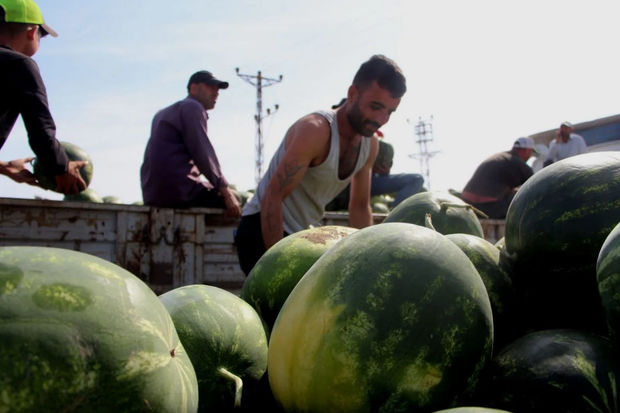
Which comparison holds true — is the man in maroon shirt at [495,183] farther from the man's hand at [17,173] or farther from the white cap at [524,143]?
the man's hand at [17,173]

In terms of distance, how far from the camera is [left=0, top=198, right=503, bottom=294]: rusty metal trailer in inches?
193

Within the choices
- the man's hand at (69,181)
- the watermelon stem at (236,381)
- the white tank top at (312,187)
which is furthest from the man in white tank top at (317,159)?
the watermelon stem at (236,381)

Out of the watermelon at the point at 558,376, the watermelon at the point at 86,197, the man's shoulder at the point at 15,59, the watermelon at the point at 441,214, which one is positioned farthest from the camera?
the watermelon at the point at 86,197

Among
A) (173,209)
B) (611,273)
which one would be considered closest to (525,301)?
(611,273)

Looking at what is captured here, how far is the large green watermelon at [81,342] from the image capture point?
2.66 feet

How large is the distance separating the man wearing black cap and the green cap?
6.47ft

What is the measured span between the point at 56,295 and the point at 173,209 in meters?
4.63

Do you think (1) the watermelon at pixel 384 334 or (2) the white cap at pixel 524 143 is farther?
(2) the white cap at pixel 524 143

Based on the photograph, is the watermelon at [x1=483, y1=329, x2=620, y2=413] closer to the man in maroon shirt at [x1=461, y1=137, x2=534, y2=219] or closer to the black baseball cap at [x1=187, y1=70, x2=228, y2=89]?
the black baseball cap at [x1=187, y1=70, x2=228, y2=89]

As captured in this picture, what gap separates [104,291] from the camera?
3.10ft

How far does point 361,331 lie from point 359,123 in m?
3.64

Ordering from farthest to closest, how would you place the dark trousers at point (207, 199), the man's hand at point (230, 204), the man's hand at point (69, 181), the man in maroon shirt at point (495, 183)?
the man in maroon shirt at point (495, 183)
the dark trousers at point (207, 199)
the man's hand at point (230, 204)
the man's hand at point (69, 181)

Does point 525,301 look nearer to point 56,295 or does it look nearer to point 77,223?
point 56,295

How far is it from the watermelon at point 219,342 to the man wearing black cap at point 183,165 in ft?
13.9
